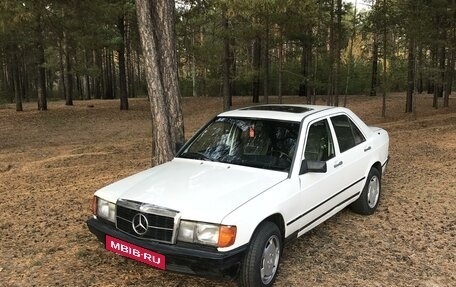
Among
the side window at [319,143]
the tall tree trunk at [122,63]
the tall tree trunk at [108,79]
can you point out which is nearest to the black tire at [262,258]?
the side window at [319,143]

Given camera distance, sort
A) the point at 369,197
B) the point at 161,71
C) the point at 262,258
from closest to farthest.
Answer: the point at 262,258 < the point at 369,197 < the point at 161,71

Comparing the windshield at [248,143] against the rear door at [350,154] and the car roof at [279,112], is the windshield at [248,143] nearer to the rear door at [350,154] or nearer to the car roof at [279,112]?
the car roof at [279,112]

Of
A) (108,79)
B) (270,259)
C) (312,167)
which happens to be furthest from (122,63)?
(270,259)

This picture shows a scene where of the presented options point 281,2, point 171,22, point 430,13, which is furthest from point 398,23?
point 171,22

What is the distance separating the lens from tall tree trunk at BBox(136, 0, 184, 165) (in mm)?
6402

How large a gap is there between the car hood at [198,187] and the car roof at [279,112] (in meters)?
0.81

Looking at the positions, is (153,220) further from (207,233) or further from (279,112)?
(279,112)

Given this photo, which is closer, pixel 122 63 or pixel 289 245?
pixel 289 245

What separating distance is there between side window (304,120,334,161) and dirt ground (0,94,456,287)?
3.51 ft

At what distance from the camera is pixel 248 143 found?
4789 mm

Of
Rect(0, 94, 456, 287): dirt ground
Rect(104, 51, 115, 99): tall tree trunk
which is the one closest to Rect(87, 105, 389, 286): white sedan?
Rect(0, 94, 456, 287): dirt ground

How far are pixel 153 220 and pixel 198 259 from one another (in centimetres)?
53

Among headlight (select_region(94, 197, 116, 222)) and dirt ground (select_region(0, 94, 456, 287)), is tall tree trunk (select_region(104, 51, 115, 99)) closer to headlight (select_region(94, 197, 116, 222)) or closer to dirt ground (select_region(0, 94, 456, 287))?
dirt ground (select_region(0, 94, 456, 287))

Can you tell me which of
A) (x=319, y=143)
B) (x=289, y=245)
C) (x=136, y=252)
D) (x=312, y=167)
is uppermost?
(x=319, y=143)
